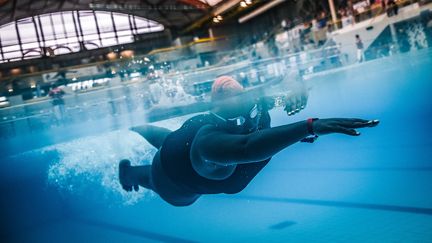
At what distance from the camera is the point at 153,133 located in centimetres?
379

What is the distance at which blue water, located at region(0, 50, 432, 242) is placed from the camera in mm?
3510

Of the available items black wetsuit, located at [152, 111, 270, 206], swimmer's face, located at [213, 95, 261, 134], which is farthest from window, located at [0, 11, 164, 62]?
swimmer's face, located at [213, 95, 261, 134]

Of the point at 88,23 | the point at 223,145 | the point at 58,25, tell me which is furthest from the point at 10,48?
the point at 223,145

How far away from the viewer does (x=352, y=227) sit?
11.0ft

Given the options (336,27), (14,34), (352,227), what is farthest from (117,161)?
(336,27)

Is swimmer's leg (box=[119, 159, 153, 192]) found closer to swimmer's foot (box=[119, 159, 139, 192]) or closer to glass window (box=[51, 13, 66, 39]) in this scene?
swimmer's foot (box=[119, 159, 139, 192])

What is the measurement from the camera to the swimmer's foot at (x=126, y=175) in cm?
363

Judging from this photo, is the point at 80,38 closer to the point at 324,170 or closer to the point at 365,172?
the point at 324,170

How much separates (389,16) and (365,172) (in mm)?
5505

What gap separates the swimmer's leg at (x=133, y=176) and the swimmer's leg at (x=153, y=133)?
0.88ft

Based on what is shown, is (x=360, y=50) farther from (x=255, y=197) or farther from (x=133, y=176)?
(x=133, y=176)

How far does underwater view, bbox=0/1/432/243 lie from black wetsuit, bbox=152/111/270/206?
0.04 feet

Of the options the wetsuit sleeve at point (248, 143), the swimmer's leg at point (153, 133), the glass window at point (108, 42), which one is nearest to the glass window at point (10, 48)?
the glass window at point (108, 42)

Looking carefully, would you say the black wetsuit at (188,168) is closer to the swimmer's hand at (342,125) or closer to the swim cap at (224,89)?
the swim cap at (224,89)
